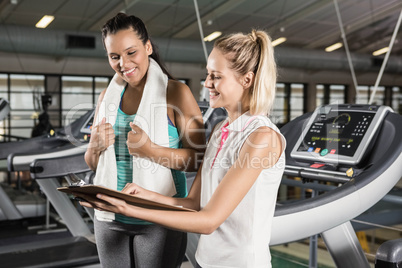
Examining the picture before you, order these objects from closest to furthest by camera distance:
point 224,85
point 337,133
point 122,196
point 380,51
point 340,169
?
point 122,196, point 224,85, point 340,169, point 337,133, point 380,51

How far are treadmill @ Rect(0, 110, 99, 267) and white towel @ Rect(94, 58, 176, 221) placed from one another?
157 centimetres

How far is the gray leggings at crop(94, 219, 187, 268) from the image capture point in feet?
4.20

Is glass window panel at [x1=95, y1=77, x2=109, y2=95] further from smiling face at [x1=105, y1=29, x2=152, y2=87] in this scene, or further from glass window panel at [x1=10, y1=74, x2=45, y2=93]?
smiling face at [x1=105, y1=29, x2=152, y2=87]

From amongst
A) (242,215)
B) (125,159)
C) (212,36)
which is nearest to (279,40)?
(212,36)

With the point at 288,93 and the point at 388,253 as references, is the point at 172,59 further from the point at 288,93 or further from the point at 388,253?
the point at 388,253

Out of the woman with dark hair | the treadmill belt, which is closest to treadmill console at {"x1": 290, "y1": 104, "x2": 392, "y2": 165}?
the woman with dark hair

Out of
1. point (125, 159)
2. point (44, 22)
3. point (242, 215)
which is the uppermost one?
point (44, 22)

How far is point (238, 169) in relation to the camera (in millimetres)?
978

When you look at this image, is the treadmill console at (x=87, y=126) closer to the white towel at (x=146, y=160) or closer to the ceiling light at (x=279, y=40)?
the ceiling light at (x=279, y=40)

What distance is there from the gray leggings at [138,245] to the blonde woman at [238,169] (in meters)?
0.22

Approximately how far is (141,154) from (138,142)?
38 mm

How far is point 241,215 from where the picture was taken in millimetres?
1023

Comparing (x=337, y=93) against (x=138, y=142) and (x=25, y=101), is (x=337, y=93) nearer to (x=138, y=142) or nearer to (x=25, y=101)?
(x=138, y=142)

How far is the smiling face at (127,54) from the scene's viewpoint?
1.28 m
